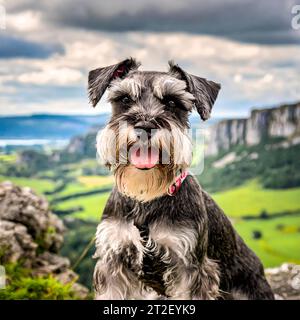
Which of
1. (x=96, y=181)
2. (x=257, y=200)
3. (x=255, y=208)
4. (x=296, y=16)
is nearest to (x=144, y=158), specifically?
(x=296, y=16)

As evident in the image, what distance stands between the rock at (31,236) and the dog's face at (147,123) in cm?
259

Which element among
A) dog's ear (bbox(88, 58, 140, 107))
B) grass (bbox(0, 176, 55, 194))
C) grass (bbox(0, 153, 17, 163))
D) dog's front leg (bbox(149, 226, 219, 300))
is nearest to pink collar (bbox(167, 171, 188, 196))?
dog's front leg (bbox(149, 226, 219, 300))

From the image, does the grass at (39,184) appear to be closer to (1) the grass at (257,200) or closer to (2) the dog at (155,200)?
(1) the grass at (257,200)

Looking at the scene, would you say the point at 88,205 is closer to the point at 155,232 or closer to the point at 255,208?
the point at 255,208

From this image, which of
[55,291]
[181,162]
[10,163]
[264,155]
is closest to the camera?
[181,162]

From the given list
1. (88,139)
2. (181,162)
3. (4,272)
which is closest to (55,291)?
(4,272)

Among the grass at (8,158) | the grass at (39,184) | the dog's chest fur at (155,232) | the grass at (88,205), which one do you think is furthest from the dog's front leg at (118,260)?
the grass at (39,184)

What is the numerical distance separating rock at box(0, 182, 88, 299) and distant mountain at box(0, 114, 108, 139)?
2.67 feet

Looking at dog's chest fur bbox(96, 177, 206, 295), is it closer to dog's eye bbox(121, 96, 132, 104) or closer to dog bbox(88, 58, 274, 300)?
dog bbox(88, 58, 274, 300)

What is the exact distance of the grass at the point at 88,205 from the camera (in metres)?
7.39

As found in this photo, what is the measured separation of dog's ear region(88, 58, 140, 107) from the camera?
4378mm
